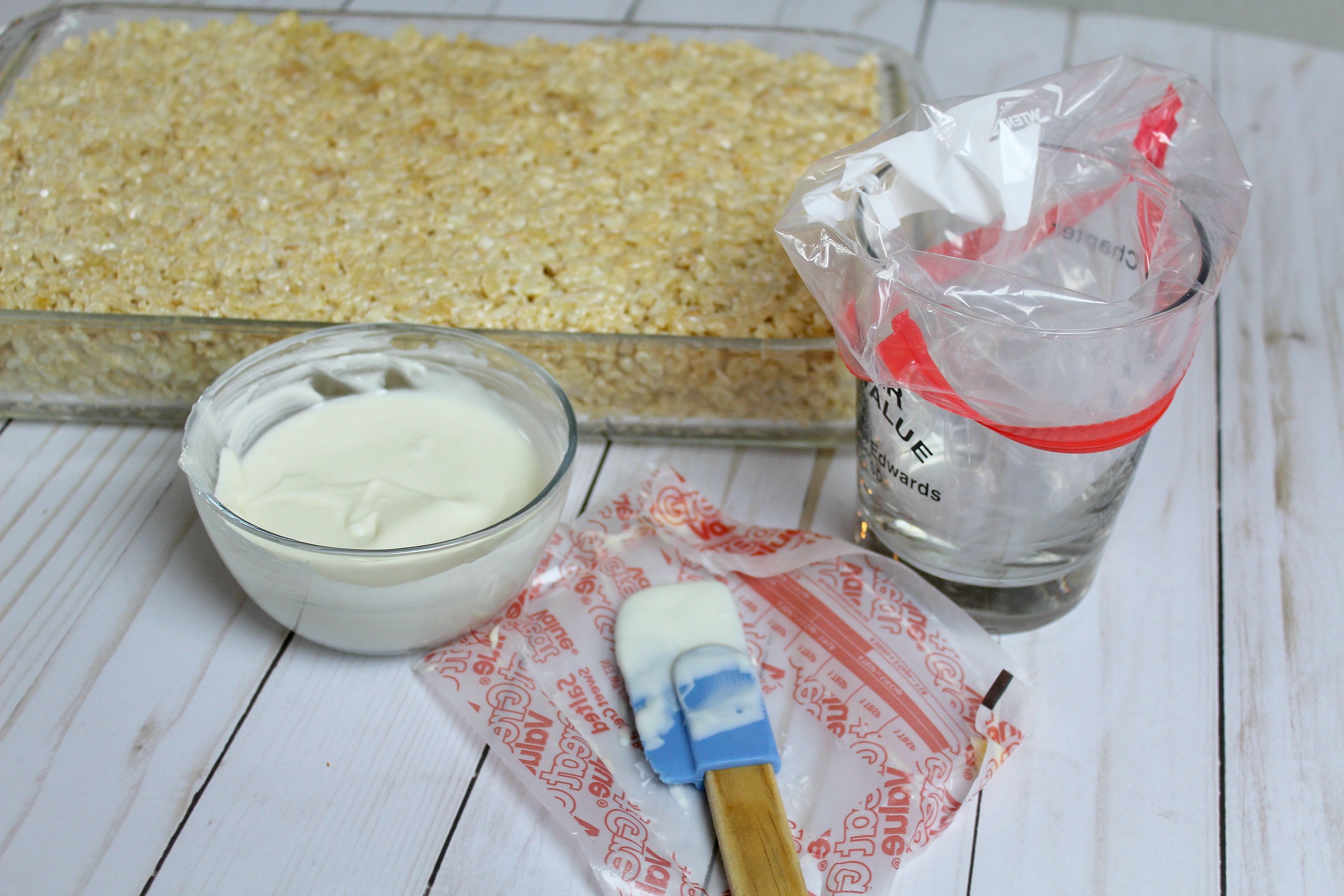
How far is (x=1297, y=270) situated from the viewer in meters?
1.09

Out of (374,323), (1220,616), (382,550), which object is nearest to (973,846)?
(1220,616)

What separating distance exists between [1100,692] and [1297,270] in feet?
1.86

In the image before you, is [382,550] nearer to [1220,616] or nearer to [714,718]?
[714,718]

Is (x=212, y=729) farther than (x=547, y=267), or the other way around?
(x=547, y=267)

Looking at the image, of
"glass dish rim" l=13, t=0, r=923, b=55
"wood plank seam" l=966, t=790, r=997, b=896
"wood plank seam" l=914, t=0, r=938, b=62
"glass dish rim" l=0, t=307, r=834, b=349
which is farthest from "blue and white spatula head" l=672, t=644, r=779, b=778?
"wood plank seam" l=914, t=0, r=938, b=62

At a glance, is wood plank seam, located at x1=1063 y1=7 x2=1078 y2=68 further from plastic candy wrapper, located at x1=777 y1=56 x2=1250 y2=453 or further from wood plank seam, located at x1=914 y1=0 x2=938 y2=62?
plastic candy wrapper, located at x1=777 y1=56 x2=1250 y2=453

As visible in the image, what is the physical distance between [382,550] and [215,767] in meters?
0.17

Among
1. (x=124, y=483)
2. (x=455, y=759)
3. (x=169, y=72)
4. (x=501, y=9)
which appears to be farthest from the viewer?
(x=501, y=9)

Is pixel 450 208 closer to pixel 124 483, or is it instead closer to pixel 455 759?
pixel 124 483

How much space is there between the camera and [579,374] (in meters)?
0.85

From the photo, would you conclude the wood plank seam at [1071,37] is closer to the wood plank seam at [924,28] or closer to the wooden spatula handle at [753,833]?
the wood plank seam at [924,28]

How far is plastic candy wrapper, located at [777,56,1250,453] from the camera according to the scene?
618 millimetres

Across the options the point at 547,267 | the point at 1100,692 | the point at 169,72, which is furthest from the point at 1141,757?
the point at 169,72

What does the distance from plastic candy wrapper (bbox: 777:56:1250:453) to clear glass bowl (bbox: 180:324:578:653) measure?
0.21 metres
